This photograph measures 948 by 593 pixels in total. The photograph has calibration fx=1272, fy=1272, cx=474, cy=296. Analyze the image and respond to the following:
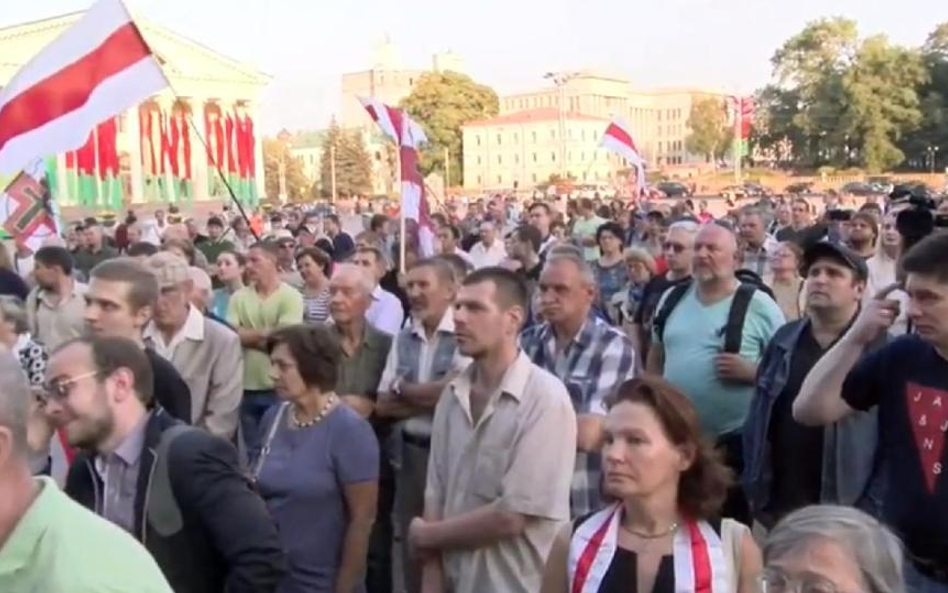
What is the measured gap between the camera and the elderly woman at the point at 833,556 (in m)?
2.34

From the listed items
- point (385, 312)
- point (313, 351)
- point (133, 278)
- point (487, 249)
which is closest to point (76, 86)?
point (385, 312)

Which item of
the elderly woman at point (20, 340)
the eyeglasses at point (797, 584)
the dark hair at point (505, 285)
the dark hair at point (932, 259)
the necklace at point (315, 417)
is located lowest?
the necklace at point (315, 417)

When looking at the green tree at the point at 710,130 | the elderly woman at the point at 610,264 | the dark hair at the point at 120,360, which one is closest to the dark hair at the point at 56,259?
the dark hair at the point at 120,360

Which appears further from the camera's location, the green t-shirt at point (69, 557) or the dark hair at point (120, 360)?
→ the dark hair at point (120, 360)

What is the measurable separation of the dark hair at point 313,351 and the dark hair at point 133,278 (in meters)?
0.52

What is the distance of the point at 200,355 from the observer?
588cm

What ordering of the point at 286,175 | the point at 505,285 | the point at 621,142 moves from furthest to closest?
the point at 286,175 < the point at 621,142 < the point at 505,285

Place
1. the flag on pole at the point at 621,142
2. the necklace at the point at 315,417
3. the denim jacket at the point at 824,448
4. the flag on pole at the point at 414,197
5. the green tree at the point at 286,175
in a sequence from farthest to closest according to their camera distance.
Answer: the green tree at the point at 286,175 → the flag on pole at the point at 621,142 → the flag on pole at the point at 414,197 → the necklace at the point at 315,417 → the denim jacket at the point at 824,448

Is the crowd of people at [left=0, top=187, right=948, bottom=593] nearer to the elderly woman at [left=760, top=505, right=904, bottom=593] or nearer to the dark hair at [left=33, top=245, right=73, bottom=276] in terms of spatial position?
the elderly woman at [left=760, top=505, right=904, bottom=593]

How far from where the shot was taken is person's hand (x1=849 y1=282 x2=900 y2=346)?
392 centimetres

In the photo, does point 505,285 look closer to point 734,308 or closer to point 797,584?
point 734,308

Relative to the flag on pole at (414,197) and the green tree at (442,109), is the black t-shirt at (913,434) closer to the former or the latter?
the flag on pole at (414,197)

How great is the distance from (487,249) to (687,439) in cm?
1130

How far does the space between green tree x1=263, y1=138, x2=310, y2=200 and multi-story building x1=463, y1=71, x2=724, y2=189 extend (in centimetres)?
1674
